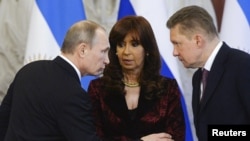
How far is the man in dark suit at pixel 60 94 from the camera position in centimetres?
180

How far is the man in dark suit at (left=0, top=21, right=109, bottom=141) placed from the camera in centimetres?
180

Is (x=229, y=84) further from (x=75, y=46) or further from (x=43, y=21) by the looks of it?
(x=43, y=21)

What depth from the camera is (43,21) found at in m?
2.82

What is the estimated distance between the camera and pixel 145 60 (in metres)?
2.49

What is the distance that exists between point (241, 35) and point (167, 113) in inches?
30.9

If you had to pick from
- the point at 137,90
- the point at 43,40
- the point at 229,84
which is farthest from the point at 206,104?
the point at 43,40

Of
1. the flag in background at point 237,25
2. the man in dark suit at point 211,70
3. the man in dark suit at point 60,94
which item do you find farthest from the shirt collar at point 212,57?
the flag in background at point 237,25

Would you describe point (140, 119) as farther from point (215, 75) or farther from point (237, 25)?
point (237, 25)

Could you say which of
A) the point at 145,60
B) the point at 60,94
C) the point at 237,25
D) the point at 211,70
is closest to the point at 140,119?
the point at 145,60

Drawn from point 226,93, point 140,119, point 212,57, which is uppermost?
point 212,57

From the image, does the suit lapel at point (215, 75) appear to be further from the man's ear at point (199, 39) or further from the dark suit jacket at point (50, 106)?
the dark suit jacket at point (50, 106)

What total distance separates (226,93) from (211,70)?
113mm

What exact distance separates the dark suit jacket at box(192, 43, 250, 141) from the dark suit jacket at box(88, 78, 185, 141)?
1.17 ft

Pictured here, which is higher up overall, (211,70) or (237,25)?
(237,25)
